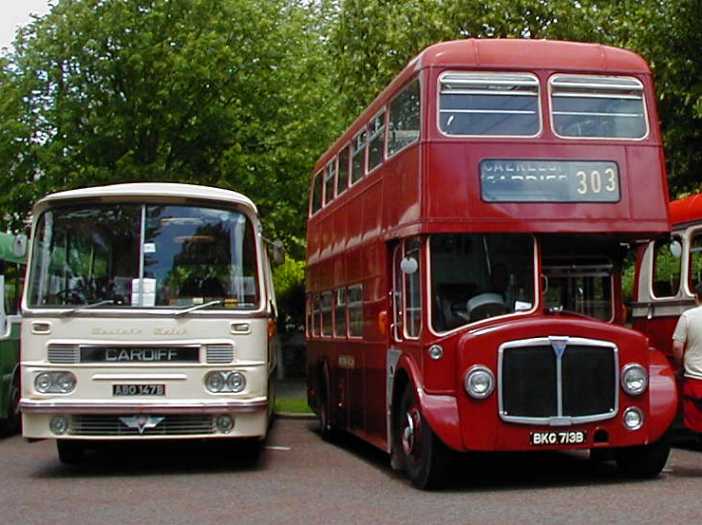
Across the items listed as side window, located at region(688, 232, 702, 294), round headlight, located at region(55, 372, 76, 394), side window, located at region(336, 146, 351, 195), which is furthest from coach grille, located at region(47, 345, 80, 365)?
side window, located at region(688, 232, 702, 294)

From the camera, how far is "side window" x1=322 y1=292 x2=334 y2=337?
17234 millimetres

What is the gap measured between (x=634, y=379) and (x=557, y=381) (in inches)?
28.1

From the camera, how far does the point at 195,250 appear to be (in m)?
13.0

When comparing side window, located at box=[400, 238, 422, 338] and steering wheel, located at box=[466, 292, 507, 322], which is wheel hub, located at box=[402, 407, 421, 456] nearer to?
side window, located at box=[400, 238, 422, 338]

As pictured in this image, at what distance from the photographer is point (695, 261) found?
14.7 metres

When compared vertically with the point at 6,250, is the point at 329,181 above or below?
above

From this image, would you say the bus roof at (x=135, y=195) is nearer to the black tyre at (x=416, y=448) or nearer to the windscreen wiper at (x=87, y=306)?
the windscreen wiper at (x=87, y=306)

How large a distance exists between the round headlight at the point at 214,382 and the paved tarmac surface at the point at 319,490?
888 mm

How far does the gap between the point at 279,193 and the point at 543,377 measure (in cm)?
1724

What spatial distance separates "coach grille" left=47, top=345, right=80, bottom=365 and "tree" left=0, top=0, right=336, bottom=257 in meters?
13.8

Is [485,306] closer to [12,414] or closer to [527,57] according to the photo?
[527,57]

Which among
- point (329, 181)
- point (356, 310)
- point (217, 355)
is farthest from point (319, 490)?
point (329, 181)

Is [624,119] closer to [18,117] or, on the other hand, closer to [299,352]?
[18,117]

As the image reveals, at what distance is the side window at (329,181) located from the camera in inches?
680
